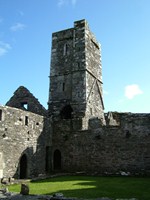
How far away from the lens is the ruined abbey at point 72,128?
66.6ft

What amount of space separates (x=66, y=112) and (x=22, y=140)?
8.87m

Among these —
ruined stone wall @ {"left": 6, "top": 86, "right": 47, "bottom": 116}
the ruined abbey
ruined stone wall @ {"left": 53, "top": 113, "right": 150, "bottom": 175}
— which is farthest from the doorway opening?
ruined stone wall @ {"left": 6, "top": 86, "right": 47, "bottom": 116}

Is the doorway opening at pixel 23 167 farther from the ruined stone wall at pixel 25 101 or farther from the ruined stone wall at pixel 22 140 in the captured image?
the ruined stone wall at pixel 25 101

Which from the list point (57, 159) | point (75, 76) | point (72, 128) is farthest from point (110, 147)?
point (75, 76)

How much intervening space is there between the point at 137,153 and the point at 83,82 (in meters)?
9.41

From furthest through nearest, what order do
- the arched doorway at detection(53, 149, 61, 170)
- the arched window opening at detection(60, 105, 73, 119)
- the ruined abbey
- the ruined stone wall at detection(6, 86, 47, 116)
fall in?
the arched window opening at detection(60, 105, 73, 119)
the ruined stone wall at detection(6, 86, 47, 116)
the arched doorway at detection(53, 149, 61, 170)
the ruined abbey

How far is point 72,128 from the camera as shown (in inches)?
958

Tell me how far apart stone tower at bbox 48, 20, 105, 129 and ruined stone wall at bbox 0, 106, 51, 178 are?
4246mm

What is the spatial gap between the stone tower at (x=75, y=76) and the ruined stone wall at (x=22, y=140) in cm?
425

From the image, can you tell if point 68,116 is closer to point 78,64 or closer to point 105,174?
point 78,64

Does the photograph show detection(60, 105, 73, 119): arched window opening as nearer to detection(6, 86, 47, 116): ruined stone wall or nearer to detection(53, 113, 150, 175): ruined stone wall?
detection(6, 86, 47, 116): ruined stone wall

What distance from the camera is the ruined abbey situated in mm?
20312

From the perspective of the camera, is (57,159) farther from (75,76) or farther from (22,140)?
(75,76)

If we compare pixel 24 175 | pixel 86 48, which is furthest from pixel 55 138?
pixel 86 48
